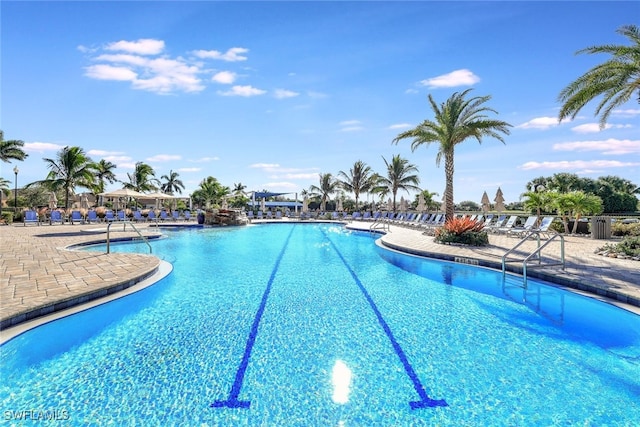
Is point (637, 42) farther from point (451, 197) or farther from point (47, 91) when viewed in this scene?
point (47, 91)

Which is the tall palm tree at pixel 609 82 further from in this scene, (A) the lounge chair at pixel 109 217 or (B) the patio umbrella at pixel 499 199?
(A) the lounge chair at pixel 109 217

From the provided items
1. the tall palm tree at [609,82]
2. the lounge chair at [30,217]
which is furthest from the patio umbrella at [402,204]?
the lounge chair at [30,217]

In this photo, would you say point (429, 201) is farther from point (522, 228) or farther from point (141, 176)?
point (141, 176)

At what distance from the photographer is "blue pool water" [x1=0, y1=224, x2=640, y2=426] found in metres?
2.98

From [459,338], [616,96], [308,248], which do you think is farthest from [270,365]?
[616,96]

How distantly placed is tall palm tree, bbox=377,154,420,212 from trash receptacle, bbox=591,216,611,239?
19.3 metres

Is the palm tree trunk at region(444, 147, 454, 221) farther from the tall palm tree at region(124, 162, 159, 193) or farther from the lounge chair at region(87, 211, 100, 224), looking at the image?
the tall palm tree at region(124, 162, 159, 193)

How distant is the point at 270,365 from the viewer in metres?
A: 3.84

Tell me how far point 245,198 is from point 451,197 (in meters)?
37.7

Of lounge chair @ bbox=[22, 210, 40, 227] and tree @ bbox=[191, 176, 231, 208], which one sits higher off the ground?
tree @ bbox=[191, 176, 231, 208]

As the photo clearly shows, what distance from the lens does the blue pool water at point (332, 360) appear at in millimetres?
2982

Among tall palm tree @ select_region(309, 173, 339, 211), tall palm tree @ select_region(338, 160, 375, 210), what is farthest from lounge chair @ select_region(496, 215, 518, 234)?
tall palm tree @ select_region(309, 173, 339, 211)

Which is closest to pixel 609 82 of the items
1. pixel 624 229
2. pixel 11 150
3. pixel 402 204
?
pixel 624 229

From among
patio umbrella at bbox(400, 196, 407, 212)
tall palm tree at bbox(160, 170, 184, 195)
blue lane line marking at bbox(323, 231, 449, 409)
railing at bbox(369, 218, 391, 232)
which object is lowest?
blue lane line marking at bbox(323, 231, 449, 409)
